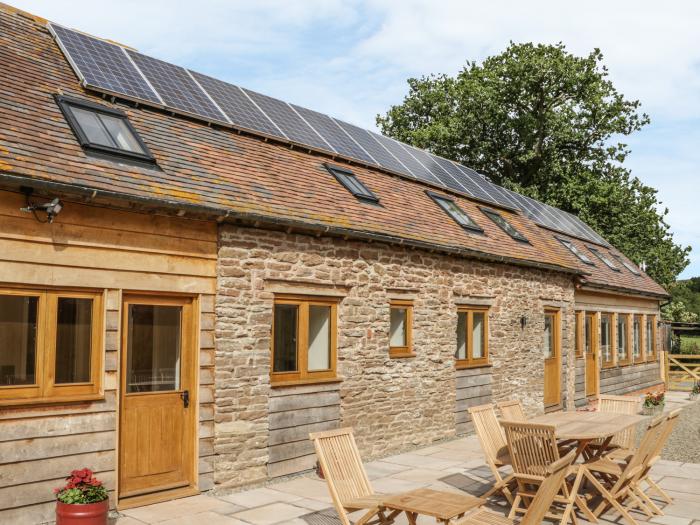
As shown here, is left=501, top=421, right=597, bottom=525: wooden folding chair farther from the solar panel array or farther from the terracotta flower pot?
the solar panel array

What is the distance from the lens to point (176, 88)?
1093 centimetres

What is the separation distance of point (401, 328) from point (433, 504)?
6016mm

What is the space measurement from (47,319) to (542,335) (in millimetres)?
11425

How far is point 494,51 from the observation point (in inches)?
1331

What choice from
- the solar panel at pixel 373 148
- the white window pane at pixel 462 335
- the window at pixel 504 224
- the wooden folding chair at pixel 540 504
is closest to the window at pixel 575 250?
the window at pixel 504 224

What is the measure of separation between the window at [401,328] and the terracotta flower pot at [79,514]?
5.85 m

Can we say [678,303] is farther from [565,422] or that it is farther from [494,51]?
[565,422]

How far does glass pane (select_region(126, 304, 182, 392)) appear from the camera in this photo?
750cm

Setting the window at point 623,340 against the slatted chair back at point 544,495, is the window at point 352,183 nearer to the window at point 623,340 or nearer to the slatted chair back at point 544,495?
the slatted chair back at point 544,495

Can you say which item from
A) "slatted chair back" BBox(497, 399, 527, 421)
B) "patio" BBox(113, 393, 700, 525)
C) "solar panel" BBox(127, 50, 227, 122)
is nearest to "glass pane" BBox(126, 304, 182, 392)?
"patio" BBox(113, 393, 700, 525)

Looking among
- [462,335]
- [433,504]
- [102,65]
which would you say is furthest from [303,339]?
[102,65]

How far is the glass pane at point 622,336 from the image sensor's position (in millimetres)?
21078

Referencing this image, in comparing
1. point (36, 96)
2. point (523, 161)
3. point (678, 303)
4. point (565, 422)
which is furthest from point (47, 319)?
point (678, 303)

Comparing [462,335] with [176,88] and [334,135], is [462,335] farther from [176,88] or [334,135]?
[176,88]
